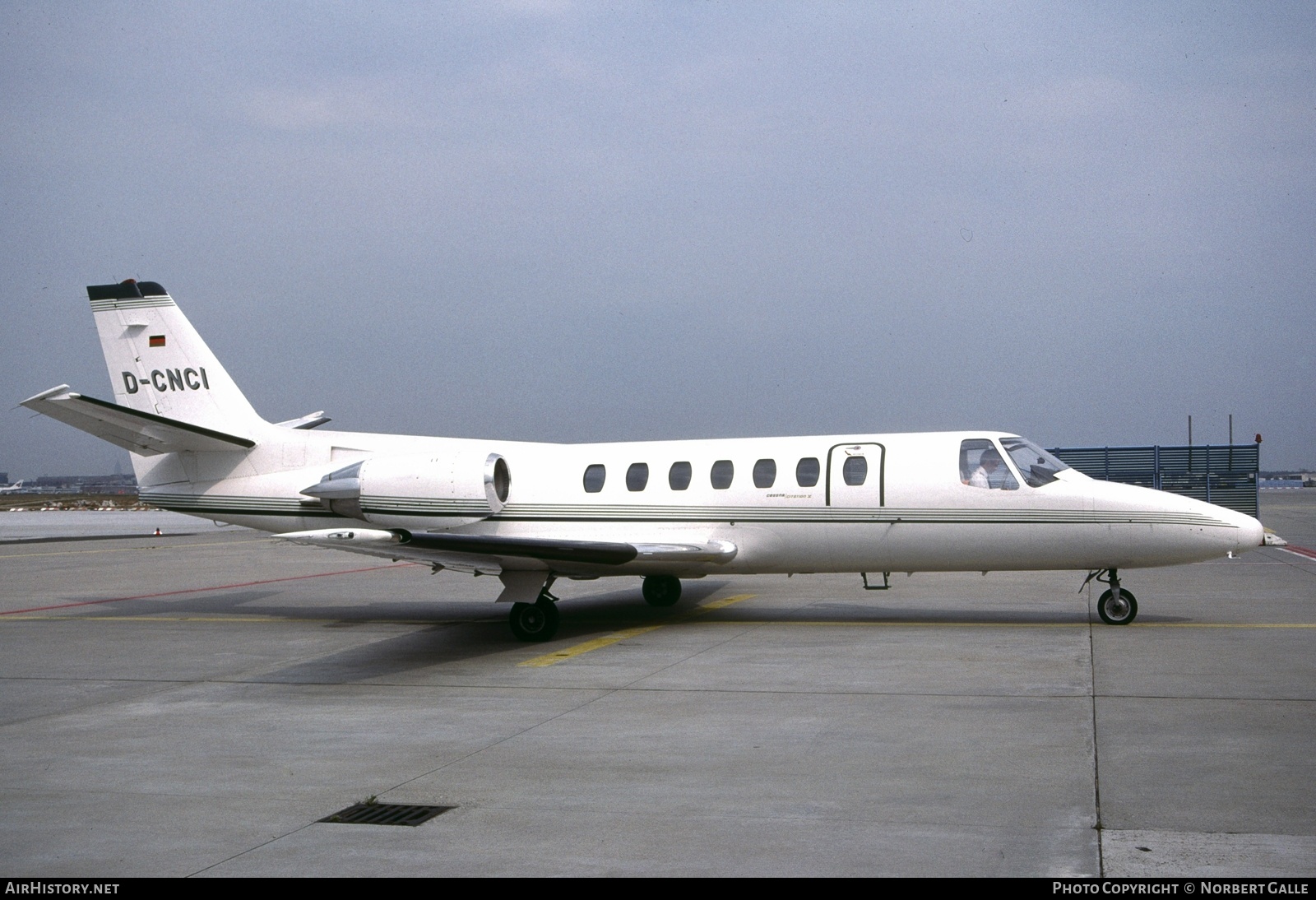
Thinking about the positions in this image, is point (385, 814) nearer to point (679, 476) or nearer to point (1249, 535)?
point (679, 476)

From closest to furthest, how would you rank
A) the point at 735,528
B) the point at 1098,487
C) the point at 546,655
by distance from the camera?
1. the point at 546,655
2. the point at 1098,487
3. the point at 735,528

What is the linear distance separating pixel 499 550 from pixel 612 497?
321 cm

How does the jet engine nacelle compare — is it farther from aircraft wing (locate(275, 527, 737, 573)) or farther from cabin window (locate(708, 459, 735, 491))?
cabin window (locate(708, 459, 735, 491))

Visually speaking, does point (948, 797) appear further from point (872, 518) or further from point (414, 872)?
point (872, 518)

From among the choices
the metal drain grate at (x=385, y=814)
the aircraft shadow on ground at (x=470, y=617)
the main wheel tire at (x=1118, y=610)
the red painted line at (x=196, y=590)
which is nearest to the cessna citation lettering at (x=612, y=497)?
the main wheel tire at (x=1118, y=610)

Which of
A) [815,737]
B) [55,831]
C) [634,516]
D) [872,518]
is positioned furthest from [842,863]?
[634,516]

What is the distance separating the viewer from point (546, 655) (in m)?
12.6

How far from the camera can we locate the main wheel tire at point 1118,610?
14.0 metres

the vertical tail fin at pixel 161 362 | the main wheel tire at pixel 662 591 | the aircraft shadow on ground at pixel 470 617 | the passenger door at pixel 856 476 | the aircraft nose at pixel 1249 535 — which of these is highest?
the vertical tail fin at pixel 161 362

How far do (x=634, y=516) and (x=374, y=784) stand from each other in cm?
Result: 862

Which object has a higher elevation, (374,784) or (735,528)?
(735,528)

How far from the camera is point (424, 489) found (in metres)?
15.2

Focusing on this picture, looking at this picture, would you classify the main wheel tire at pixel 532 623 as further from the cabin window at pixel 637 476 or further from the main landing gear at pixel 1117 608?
the main landing gear at pixel 1117 608

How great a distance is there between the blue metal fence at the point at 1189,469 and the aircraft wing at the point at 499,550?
26.2m
